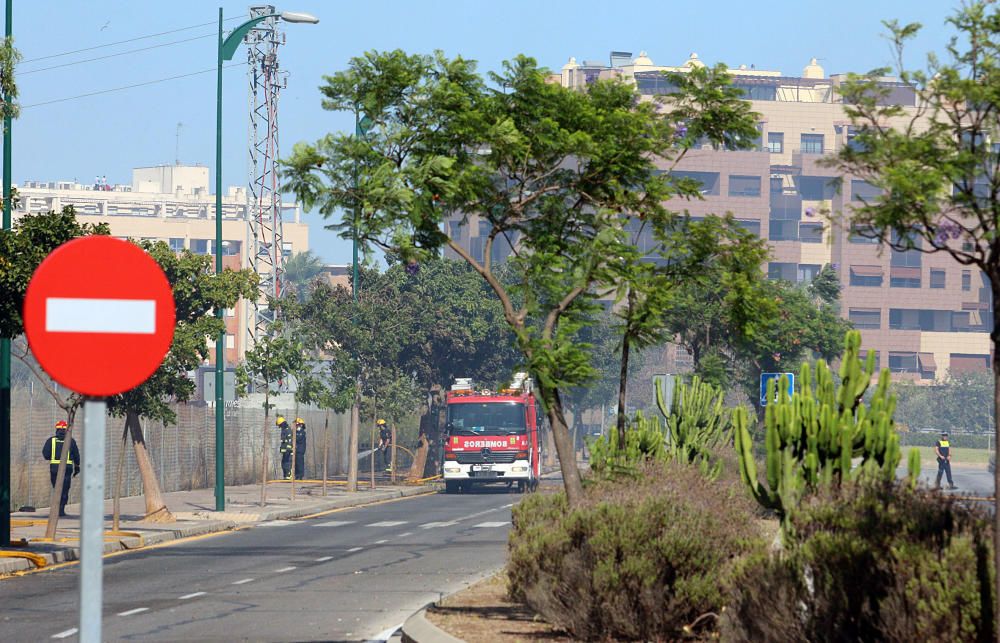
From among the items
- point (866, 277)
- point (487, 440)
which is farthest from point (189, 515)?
point (866, 277)

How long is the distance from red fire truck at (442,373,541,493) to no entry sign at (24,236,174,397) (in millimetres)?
39575

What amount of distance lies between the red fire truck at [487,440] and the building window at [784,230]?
10794 cm

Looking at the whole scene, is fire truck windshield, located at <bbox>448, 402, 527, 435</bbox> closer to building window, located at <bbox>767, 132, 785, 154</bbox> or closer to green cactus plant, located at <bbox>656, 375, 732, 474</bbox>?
green cactus plant, located at <bbox>656, 375, 732, 474</bbox>

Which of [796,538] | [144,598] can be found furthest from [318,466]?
[796,538]

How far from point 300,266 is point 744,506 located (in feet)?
392

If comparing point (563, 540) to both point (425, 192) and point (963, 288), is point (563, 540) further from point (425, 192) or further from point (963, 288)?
point (963, 288)

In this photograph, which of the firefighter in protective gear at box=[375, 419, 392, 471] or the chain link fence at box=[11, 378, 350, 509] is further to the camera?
the firefighter in protective gear at box=[375, 419, 392, 471]

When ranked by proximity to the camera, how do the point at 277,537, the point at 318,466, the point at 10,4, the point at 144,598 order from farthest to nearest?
1. the point at 318,466
2. the point at 277,537
3. the point at 10,4
4. the point at 144,598

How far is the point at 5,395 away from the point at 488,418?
24.6m

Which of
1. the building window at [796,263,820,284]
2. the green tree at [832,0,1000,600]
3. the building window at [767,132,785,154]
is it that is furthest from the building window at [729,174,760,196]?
the green tree at [832,0,1000,600]

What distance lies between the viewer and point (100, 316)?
16.7 feet

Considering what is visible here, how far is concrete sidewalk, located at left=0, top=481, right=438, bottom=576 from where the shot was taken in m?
22.4

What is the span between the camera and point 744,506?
14.7 meters

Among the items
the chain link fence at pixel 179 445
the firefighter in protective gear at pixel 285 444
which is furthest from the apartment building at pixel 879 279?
the firefighter in protective gear at pixel 285 444
